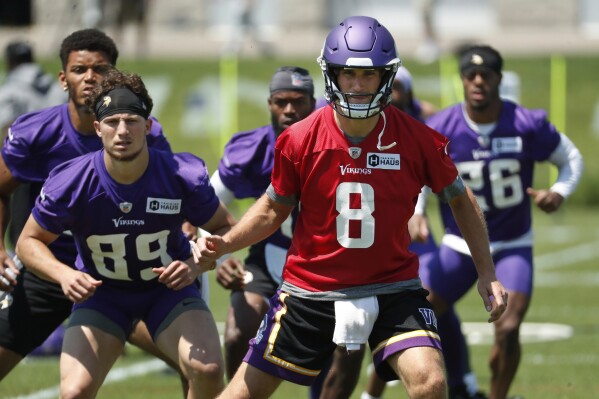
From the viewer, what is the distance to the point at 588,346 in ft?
37.0

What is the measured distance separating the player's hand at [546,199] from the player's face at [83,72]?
2746 mm

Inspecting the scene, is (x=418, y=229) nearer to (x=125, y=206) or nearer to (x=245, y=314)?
(x=245, y=314)

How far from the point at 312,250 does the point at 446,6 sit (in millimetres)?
25399

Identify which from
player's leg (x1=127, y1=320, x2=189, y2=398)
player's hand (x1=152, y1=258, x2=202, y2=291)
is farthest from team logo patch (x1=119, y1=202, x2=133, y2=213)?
player's leg (x1=127, y1=320, x2=189, y2=398)

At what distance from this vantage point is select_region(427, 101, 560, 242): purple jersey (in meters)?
8.88

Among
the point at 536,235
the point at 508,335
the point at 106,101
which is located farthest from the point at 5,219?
the point at 536,235

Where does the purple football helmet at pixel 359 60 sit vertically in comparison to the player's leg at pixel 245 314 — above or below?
above

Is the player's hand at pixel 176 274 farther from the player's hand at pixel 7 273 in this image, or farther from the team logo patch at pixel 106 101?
the player's hand at pixel 7 273

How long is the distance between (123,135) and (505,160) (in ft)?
10.5

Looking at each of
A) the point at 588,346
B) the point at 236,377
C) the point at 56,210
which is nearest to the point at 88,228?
the point at 56,210

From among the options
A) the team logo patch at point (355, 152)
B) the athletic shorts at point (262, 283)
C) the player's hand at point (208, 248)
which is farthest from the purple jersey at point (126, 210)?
the athletic shorts at point (262, 283)

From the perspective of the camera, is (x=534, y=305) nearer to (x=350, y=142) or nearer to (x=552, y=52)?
(x=350, y=142)

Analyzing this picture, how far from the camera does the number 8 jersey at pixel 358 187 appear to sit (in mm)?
6234

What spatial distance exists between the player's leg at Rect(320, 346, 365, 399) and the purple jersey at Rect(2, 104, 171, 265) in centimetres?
157
